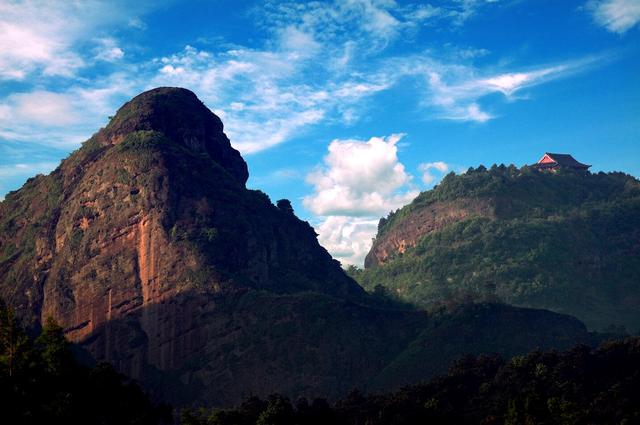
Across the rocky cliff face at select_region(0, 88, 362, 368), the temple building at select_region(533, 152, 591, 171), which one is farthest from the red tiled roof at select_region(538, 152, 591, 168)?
the rocky cliff face at select_region(0, 88, 362, 368)

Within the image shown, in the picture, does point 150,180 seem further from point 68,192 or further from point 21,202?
point 21,202

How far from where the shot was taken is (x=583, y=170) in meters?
184

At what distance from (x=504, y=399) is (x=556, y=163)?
411ft

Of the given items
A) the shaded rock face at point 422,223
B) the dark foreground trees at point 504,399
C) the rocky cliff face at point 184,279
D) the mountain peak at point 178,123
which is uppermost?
the mountain peak at point 178,123

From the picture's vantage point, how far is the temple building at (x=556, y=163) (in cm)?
18338

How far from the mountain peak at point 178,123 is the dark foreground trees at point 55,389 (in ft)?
202

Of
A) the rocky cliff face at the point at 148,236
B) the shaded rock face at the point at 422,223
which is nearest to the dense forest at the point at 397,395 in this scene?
the rocky cliff face at the point at 148,236

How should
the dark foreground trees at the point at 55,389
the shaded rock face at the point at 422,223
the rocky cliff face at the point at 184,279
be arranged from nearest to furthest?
the dark foreground trees at the point at 55,389
the rocky cliff face at the point at 184,279
the shaded rock face at the point at 422,223

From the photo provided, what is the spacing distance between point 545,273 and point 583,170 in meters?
48.2

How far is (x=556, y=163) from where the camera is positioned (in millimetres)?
183375

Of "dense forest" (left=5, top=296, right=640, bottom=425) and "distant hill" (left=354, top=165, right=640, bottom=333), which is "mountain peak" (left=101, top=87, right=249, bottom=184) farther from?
"dense forest" (left=5, top=296, right=640, bottom=425)

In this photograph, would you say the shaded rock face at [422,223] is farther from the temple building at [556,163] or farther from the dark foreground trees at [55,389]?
the dark foreground trees at [55,389]

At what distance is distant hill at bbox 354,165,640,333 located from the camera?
13925 centimetres

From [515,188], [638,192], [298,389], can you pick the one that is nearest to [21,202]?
[298,389]
